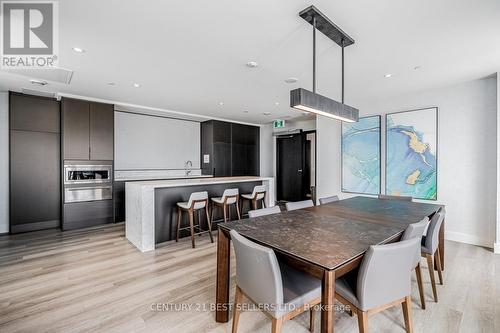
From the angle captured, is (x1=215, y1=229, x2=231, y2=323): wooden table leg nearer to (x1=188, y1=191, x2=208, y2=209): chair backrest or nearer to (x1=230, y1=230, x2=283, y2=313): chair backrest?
(x1=230, y1=230, x2=283, y2=313): chair backrest

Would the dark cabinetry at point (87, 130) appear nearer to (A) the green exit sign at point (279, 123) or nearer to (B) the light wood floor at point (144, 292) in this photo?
(B) the light wood floor at point (144, 292)

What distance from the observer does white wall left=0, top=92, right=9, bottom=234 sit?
4.14 metres

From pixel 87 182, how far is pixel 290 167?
5334 millimetres

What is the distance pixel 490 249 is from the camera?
3492mm

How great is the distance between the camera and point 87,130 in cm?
462

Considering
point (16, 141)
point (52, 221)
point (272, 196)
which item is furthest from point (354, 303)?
point (16, 141)

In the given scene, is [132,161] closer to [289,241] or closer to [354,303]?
[289,241]

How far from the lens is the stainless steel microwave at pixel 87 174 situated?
4.42 metres

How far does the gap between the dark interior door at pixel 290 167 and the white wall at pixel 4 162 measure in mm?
6401

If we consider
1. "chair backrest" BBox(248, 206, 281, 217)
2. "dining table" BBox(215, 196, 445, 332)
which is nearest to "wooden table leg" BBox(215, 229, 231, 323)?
"dining table" BBox(215, 196, 445, 332)

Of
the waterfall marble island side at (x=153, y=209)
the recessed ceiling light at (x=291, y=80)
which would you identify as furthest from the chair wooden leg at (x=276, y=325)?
the recessed ceiling light at (x=291, y=80)

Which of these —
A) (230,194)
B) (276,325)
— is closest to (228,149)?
(230,194)

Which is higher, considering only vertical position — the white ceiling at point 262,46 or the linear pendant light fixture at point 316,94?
the white ceiling at point 262,46

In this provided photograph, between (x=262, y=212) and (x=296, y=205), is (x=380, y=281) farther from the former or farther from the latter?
(x=296, y=205)
